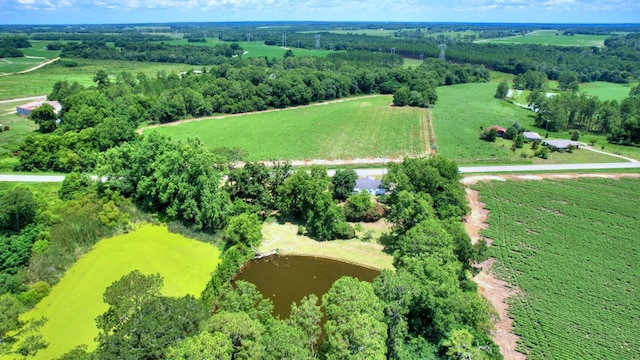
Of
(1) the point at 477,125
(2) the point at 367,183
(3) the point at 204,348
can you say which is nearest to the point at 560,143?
(1) the point at 477,125

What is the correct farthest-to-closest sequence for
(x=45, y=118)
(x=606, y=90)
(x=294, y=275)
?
(x=606, y=90), (x=45, y=118), (x=294, y=275)

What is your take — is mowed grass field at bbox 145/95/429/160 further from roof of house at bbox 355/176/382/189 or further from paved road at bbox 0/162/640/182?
roof of house at bbox 355/176/382/189

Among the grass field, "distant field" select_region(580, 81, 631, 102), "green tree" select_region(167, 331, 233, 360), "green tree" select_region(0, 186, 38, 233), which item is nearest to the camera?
Answer: "green tree" select_region(167, 331, 233, 360)

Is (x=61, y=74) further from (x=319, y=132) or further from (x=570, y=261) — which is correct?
(x=570, y=261)

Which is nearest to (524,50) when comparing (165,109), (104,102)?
(165,109)

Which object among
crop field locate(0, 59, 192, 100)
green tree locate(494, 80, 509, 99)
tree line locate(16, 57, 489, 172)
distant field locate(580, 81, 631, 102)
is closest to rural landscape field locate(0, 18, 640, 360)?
tree line locate(16, 57, 489, 172)

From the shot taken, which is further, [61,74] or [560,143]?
[61,74]

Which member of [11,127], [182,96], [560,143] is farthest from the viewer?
[182,96]
